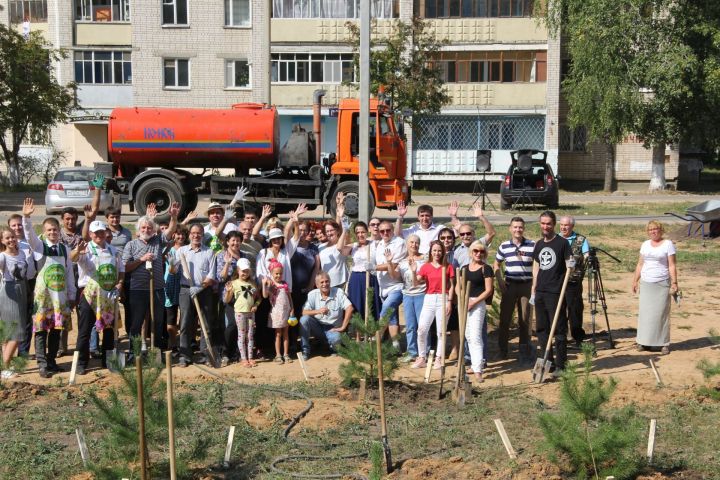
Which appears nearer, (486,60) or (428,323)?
(428,323)

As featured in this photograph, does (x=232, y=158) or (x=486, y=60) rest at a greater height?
(x=486, y=60)

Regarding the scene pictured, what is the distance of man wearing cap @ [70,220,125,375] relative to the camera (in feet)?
34.4

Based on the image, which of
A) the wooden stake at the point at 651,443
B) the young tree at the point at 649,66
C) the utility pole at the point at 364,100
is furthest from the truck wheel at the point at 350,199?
the young tree at the point at 649,66

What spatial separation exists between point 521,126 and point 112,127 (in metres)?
22.4

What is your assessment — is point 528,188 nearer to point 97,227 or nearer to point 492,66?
point 492,66

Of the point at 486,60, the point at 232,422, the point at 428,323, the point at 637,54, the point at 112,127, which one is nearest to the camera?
the point at 232,422

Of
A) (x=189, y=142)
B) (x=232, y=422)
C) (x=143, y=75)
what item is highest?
(x=143, y=75)

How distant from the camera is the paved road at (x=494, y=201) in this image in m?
24.8

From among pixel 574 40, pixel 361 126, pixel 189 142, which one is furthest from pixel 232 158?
pixel 574 40

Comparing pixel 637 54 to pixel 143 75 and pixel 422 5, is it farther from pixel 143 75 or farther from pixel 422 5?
pixel 143 75

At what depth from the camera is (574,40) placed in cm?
3488

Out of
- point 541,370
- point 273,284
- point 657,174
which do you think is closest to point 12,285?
point 273,284

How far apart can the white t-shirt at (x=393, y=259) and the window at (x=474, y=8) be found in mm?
30061

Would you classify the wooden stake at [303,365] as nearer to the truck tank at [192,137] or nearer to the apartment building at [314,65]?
the truck tank at [192,137]
